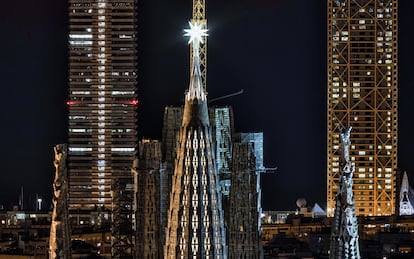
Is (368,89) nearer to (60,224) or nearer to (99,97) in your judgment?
(99,97)

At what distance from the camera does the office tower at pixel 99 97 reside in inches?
7544

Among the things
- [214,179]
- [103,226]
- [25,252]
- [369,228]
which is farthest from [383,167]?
[214,179]

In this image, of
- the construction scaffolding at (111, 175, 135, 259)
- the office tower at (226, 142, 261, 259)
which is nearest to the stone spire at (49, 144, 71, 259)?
the office tower at (226, 142, 261, 259)

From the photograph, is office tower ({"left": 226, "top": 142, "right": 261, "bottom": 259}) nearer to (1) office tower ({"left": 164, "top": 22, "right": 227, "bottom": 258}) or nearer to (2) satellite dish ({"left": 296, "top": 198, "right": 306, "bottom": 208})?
(1) office tower ({"left": 164, "top": 22, "right": 227, "bottom": 258})

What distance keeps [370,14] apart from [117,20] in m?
23.1

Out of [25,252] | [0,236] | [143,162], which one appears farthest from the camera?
[0,236]

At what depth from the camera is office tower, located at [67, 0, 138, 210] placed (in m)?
192

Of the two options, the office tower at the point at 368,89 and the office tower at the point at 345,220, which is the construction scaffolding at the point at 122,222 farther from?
the office tower at the point at 368,89

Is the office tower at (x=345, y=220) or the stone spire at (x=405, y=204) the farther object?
the stone spire at (x=405, y=204)

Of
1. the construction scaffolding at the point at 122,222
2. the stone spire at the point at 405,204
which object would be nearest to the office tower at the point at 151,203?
the construction scaffolding at the point at 122,222

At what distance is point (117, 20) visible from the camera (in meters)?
193

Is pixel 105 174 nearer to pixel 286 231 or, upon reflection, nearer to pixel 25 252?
pixel 286 231

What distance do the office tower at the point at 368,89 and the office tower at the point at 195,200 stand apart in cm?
9025

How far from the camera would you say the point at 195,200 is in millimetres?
100250
